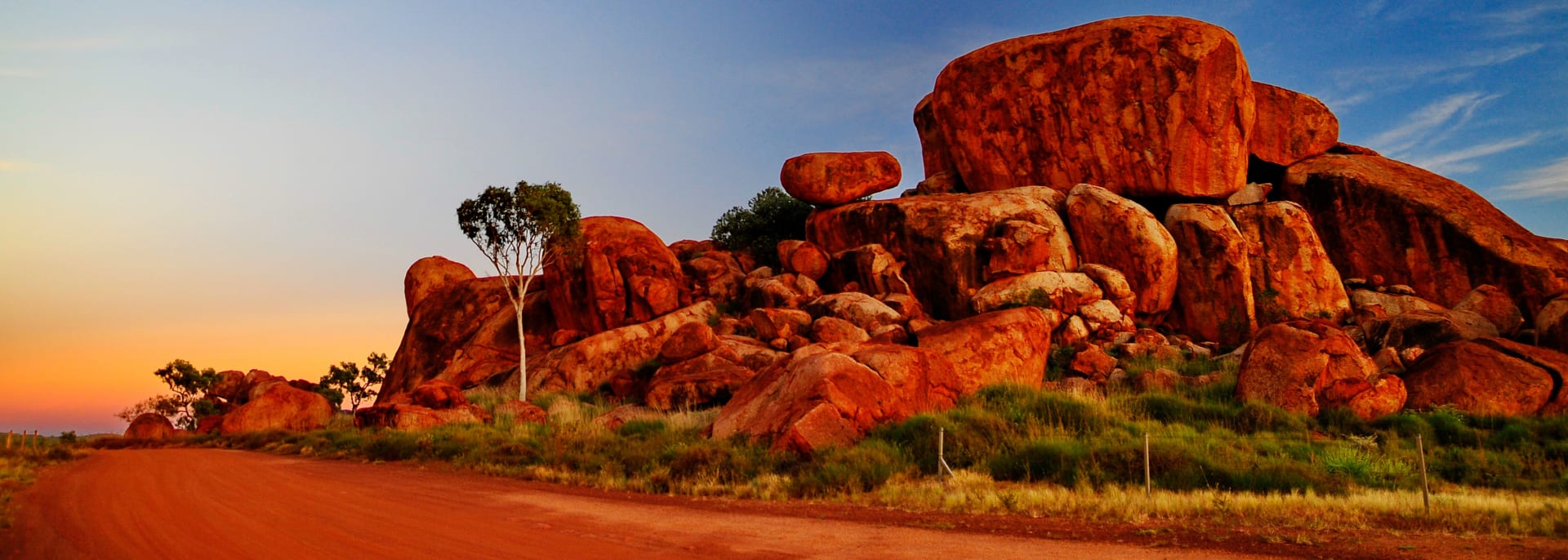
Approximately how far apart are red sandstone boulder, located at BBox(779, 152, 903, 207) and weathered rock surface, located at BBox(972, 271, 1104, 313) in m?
10.7

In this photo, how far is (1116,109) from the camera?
38.8m

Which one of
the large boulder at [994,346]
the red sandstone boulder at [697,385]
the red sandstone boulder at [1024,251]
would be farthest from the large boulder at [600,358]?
the red sandstone boulder at [1024,251]

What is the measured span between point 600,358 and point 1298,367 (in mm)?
23300

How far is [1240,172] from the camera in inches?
1526

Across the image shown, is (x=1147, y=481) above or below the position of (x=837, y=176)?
below

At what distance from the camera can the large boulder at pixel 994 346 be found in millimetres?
23734

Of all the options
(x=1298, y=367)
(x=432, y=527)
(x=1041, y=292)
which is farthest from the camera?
(x=1041, y=292)

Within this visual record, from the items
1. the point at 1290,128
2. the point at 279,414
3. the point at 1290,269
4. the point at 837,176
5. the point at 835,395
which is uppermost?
the point at 1290,128

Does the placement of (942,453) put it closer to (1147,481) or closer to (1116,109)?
(1147,481)

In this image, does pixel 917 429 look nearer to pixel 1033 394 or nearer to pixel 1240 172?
pixel 1033 394

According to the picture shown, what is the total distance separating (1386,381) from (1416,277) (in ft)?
63.5

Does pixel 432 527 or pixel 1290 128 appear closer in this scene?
pixel 432 527

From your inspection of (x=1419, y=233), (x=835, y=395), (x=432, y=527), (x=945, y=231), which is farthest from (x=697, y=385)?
(x=1419, y=233)

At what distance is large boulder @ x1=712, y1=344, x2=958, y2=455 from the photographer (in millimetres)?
17859
